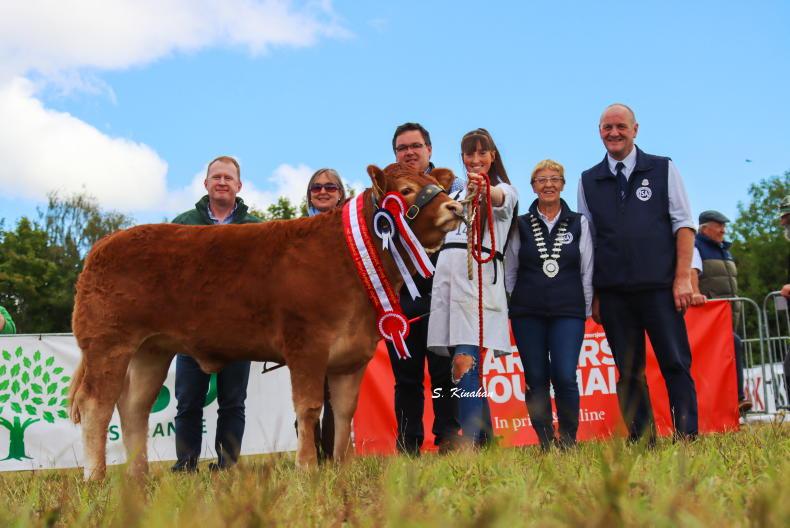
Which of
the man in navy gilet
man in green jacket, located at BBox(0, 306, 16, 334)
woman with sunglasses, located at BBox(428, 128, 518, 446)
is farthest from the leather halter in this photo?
man in green jacket, located at BBox(0, 306, 16, 334)

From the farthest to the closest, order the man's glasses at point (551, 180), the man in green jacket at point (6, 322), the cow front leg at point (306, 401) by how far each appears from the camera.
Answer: the man in green jacket at point (6, 322) < the man's glasses at point (551, 180) < the cow front leg at point (306, 401)

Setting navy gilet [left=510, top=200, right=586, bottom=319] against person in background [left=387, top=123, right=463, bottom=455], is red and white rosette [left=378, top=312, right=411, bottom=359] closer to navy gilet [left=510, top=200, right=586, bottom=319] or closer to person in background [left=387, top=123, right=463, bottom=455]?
person in background [left=387, top=123, right=463, bottom=455]

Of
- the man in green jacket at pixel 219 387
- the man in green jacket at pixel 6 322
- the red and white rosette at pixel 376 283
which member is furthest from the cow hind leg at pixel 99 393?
the man in green jacket at pixel 6 322

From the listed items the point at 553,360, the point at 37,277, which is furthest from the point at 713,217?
the point at 37,277

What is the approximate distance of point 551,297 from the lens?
17.2ft

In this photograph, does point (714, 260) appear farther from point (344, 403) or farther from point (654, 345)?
point (344, 403)

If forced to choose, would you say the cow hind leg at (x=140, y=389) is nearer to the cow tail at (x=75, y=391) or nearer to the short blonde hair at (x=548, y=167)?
the cow tail at (x=75, y=391)

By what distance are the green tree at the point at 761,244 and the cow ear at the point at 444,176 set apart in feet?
139

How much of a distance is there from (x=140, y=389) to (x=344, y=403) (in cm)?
135

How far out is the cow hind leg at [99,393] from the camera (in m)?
4.38

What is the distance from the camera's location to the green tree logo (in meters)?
8.46

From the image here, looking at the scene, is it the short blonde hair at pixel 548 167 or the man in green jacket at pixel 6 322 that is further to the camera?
the man in green jacket at pixel 6 322

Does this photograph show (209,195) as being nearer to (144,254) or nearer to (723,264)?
(144,254)

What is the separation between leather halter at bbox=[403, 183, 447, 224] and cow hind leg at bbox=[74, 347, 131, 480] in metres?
1.82
